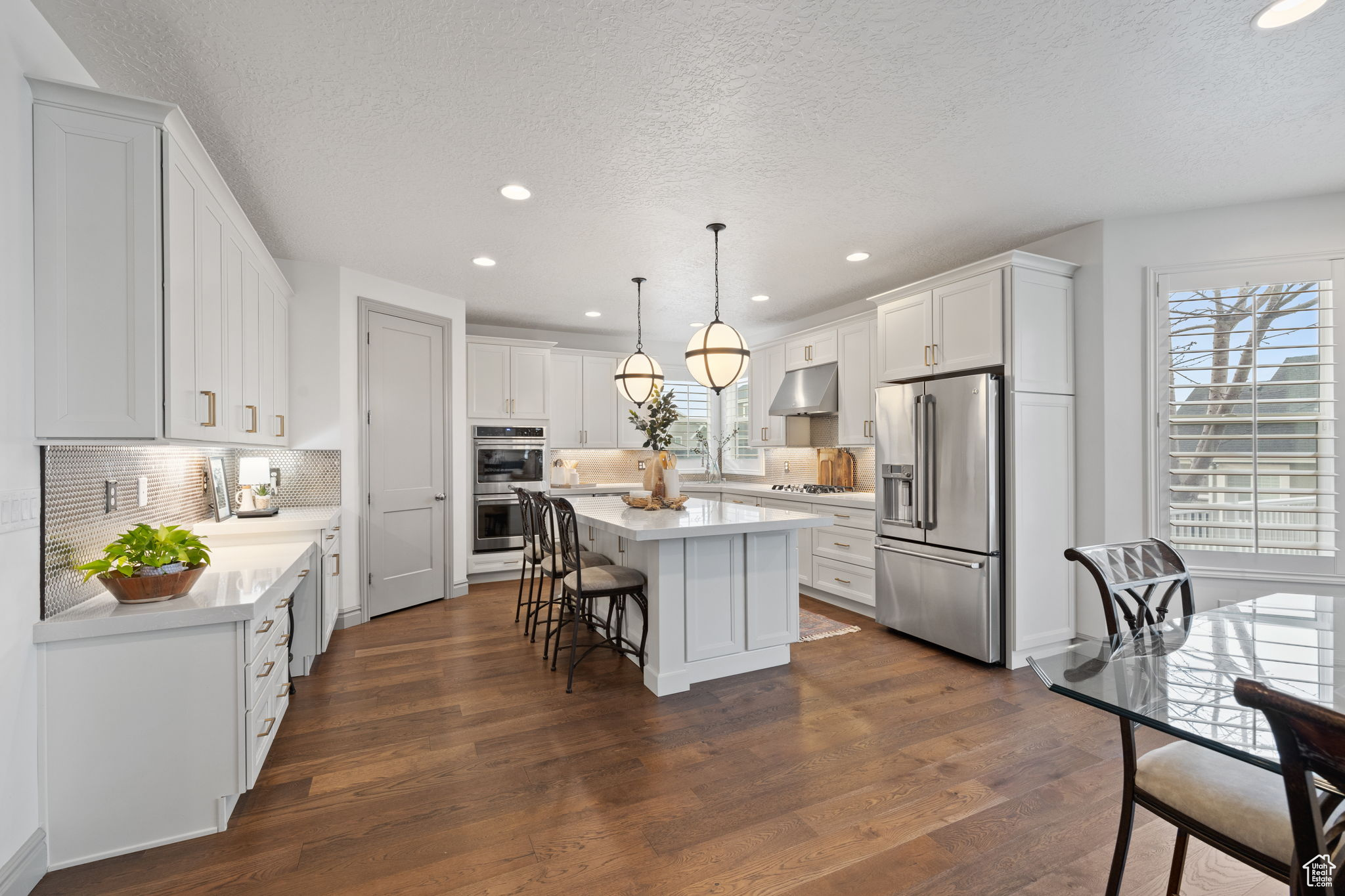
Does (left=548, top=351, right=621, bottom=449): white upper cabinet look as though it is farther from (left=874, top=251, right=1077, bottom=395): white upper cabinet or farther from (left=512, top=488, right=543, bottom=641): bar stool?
(left=874, top=251, right=1077, bottom=395): white upper cabinet

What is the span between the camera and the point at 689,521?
3.13 m

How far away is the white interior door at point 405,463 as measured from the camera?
178 inches

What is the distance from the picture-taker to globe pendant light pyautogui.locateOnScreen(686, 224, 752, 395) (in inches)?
137

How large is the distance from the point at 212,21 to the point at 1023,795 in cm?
385

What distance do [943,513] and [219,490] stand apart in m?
4.48

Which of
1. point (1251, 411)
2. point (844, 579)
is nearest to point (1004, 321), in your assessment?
point (1251, 411)

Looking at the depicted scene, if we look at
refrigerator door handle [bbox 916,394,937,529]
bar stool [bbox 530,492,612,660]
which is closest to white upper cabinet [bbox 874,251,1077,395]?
refrigerator door handle [bbox 916,394,937,529]

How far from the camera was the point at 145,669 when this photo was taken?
1843mm

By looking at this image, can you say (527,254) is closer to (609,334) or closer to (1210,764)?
(609,334)

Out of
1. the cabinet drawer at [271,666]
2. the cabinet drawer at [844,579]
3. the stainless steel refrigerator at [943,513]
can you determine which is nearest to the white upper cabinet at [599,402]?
the cabinet drawer at [844,579]

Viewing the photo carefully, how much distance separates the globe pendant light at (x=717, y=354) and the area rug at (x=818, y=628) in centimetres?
184

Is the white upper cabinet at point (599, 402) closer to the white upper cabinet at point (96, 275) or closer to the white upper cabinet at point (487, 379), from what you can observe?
the white upper cabinet at point (487, 379)

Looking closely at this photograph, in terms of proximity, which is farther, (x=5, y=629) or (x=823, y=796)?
(x=823, y=796)

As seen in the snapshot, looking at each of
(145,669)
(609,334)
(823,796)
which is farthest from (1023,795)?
(609,334)
